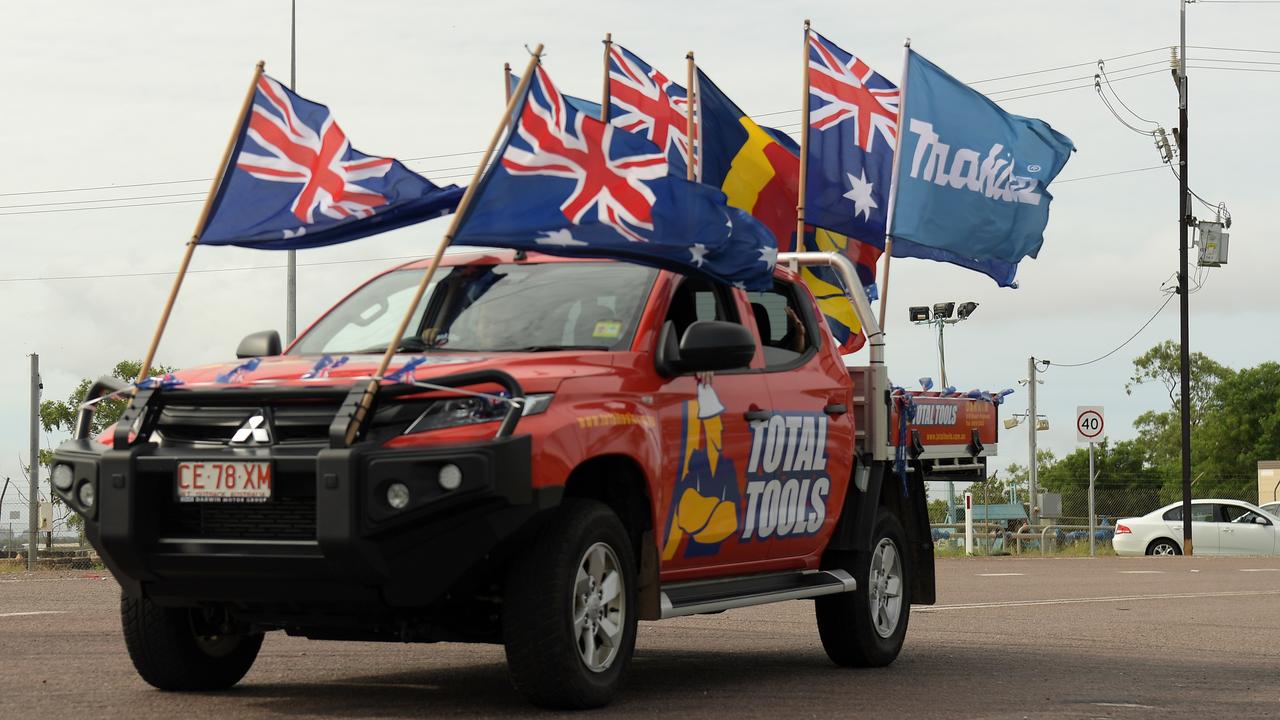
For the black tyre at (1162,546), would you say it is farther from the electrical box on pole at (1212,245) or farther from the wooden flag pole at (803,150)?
the wooden flag pole at (803,150)

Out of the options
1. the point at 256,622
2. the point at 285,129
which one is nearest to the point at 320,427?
the point at 256,622

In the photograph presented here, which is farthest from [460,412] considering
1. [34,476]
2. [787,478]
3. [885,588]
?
[34,476]

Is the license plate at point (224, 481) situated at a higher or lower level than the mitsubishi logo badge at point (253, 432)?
lower

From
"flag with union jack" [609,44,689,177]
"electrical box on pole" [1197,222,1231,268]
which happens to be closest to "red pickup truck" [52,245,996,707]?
"flag with union jack" [609,44,689,177]

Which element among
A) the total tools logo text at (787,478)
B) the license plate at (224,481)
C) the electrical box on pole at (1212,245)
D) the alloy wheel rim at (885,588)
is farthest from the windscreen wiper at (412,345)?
the electrical box on pole at (1212,245)

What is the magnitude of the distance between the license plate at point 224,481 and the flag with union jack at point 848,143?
9.78 metres

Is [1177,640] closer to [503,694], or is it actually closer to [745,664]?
[745,664]

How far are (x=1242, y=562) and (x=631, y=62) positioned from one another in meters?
16.3

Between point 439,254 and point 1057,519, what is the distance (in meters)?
47.6

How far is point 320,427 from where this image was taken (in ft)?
23.2

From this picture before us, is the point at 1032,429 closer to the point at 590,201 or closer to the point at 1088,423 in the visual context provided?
the point at 1088,423

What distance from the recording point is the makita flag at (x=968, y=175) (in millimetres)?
16125

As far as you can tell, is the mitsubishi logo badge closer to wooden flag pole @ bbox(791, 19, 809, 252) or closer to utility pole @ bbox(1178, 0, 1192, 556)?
wooden flag pole @ bbox(791, 19, 809, 252)

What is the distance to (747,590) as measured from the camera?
9.12 metres
